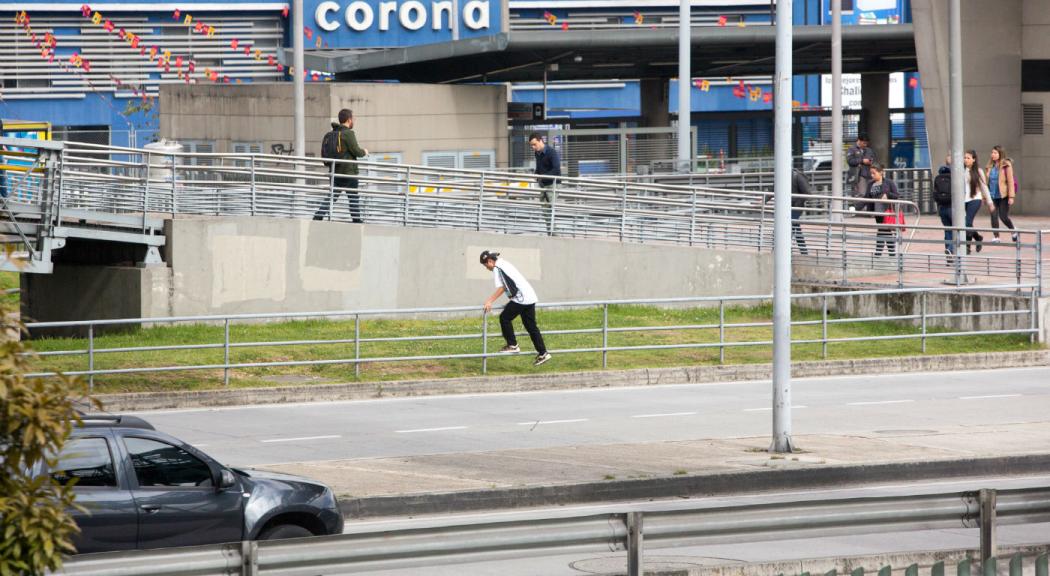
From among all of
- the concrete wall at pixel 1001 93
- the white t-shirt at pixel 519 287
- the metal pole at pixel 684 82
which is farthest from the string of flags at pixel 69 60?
the white t-shirt at pixel 519 287

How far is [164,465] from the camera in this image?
33.0 ft

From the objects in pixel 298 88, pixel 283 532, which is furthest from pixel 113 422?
pixel 298 88

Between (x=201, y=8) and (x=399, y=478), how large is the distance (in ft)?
164

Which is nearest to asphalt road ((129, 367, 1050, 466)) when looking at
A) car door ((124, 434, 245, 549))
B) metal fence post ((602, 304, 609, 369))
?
metal fence post ((602, 304, 609, 369))

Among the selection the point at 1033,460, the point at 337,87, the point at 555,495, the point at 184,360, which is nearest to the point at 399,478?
the point at 555,495

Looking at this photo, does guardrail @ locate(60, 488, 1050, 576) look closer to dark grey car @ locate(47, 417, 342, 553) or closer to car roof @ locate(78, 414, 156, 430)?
dark grey car @ locate(47, 417, 342, 553)

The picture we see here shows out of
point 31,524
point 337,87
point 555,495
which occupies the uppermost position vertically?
point 337,87

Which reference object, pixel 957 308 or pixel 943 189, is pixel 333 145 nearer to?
pixel 957 308

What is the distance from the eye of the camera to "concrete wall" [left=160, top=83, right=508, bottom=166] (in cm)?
3400

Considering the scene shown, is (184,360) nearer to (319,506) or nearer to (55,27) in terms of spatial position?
(319,506)

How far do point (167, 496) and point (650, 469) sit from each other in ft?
18.3

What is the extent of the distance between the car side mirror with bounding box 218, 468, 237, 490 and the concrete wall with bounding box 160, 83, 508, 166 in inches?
945

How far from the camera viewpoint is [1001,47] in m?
39.2

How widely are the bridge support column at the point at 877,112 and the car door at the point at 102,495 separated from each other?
135 feet
